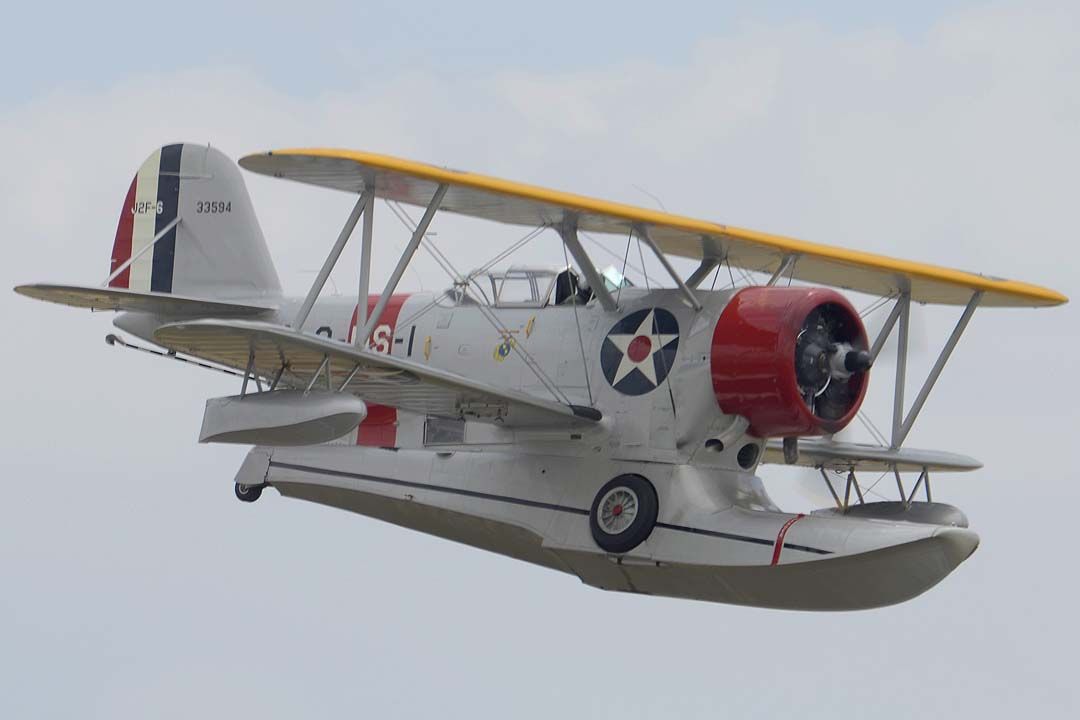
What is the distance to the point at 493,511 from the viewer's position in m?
18.1

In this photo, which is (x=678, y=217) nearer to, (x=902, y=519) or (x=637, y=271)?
(x=637, y=271)

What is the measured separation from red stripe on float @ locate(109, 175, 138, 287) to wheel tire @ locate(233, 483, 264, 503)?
247 cm

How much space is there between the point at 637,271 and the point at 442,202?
1.90m

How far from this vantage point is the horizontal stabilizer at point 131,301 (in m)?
17.6

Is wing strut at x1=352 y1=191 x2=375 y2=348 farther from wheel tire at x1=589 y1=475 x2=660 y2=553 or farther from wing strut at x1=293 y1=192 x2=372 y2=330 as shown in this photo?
wheel tire at x1=589 y1=475 x2=660 y2=553

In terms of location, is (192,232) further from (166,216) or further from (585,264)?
(585,264)

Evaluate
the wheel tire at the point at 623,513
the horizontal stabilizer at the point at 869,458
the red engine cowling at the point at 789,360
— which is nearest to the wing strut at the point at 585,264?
the red engine cowling at the point at 789,360

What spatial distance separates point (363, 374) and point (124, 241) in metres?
5.90

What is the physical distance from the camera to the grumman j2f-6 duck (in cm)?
1594

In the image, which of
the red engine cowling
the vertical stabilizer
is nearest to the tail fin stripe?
the vertical stabilizer

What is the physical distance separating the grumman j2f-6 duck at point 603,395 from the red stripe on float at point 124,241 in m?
1.20

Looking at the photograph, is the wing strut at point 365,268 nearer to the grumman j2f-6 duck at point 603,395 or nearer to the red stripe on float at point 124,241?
the grumman j2f-6 duck at point 603,395

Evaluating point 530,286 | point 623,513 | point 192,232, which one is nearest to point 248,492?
point 192,232

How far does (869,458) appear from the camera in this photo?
61.9 ft
